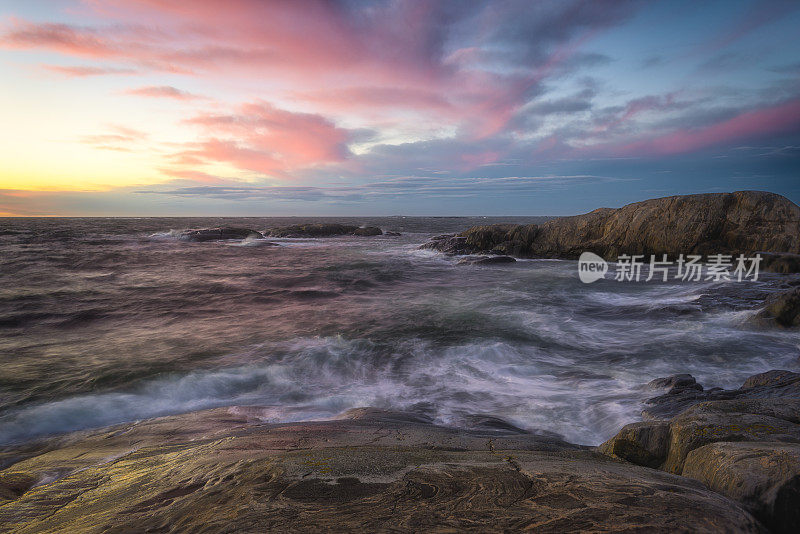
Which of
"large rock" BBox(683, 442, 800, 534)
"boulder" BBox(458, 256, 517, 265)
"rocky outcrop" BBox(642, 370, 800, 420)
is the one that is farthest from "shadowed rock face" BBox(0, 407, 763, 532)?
"boulder" BBox(458, 256, 517, 265)

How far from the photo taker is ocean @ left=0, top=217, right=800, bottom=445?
5512 mm

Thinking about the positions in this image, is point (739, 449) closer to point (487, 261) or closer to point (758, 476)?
point (758, 476)

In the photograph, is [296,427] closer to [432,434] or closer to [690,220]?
[432,434]

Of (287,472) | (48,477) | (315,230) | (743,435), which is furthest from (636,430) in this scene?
(315,230)

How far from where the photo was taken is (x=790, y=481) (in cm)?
192

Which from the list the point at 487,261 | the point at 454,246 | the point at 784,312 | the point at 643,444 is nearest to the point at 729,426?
the point at 643,444

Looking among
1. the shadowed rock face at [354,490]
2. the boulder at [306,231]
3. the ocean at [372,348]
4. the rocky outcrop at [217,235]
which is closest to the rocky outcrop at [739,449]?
the shadowed rock face at [354,490]

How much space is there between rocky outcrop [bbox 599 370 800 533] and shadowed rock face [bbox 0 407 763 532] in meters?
0.18

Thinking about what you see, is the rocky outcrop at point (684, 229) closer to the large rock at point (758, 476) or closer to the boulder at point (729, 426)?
the boulder at point (729, 426)

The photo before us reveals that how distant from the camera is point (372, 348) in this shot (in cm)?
826

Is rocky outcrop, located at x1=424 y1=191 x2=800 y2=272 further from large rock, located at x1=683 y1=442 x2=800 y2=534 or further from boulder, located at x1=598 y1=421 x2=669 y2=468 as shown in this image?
large rock, located at x1=683 y1=442 x2=800 y2=534

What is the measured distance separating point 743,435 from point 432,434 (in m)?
2.43

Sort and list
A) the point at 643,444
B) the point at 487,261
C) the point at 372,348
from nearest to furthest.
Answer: the point at 643,444 → the point at 372,348 → the point at 487,261

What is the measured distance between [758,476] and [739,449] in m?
0.44
